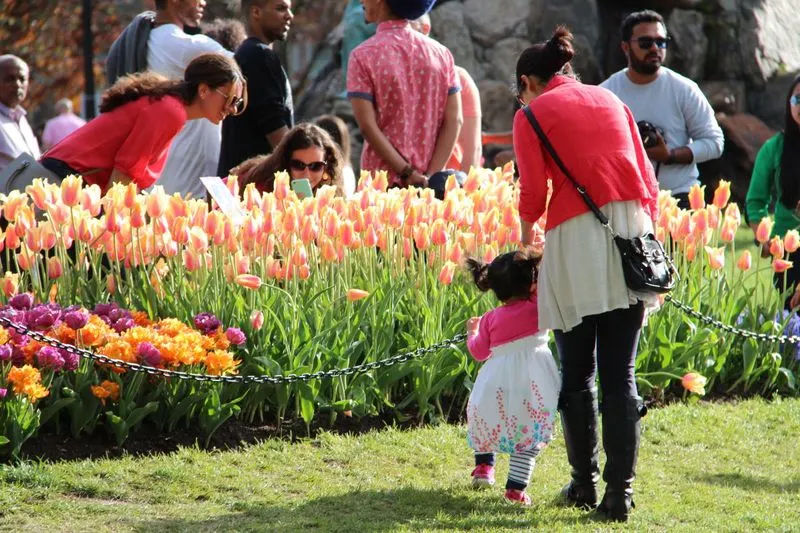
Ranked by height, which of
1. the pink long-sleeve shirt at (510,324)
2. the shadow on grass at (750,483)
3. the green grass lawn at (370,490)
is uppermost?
the pink long-sleeve shirt at (510,324)

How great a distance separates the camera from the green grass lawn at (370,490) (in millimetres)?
4562

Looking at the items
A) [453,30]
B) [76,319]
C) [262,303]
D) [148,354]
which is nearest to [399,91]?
[262,303]

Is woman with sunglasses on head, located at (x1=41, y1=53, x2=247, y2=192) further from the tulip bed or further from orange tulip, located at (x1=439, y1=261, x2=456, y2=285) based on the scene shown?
orange tulip, located at (x1=439, y1=261, x2=456, y2=285)

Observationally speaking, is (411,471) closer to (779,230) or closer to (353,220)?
(353,220)

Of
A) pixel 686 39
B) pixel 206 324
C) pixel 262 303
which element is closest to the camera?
pixel 206 324

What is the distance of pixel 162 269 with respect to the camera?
20.2 ft

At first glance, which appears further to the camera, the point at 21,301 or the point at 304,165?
the point at 304,165

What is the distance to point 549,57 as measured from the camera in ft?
15.6

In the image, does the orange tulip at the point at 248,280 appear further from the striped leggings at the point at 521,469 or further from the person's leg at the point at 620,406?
the person's leg at the point at 620,406

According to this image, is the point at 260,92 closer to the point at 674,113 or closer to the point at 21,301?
the point at 674,113

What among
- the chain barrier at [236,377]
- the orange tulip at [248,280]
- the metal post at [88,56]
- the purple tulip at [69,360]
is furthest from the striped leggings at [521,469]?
the metal post at [88,56]

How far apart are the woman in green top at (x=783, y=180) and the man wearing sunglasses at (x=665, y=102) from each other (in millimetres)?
292

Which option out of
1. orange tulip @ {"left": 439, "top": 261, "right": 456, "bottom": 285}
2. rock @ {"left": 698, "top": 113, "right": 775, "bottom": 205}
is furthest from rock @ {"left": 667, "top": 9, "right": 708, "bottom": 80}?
orange tulip @ {"left": 439, "top": 261, "right": 456, "bottom": 285}

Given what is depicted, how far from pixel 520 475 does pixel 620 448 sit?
0.41m
